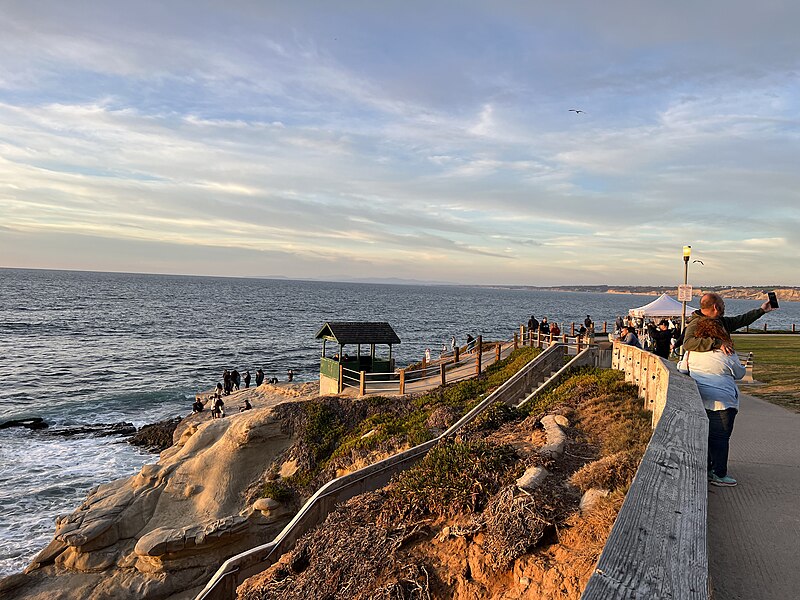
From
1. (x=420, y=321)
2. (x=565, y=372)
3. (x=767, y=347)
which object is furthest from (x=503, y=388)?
(x=420, y=321)

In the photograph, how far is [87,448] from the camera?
77.6 ft

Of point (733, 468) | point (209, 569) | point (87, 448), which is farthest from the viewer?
point (87, 448)

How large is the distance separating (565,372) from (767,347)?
19.1 metres

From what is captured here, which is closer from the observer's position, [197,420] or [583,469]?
[583,469]

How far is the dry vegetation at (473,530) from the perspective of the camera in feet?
17.3

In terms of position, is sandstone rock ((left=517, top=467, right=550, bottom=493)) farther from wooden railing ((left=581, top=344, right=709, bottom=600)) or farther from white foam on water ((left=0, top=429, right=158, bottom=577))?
white foam on water ((left=0, top=429, right=158, bottom=577))

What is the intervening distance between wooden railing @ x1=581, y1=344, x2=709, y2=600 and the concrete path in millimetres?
920

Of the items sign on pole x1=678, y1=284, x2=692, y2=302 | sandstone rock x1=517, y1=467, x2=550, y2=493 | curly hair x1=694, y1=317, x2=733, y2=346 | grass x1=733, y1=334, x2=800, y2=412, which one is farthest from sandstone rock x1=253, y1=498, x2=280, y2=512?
sign on pole x1=678, y1=284, x2=692, y2=302

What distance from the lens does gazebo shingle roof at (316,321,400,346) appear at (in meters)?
23.2

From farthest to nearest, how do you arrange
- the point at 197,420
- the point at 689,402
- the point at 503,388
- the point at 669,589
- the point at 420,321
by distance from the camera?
the point at 420,321 → the point at 197,420 → the point at 503,388 → the point at 689,402 → the point at 669,589

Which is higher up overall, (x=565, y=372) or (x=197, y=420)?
(x=565, y=372)

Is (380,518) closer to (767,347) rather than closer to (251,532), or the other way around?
(251,532)

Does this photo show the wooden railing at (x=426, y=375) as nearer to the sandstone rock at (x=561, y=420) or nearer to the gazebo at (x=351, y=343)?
the gazebo at (x=351, y=343)

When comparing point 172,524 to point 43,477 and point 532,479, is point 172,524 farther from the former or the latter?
point 532,479
